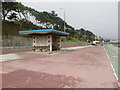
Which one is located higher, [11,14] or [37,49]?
[11,14]

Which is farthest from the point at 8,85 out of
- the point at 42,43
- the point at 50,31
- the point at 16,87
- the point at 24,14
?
the point at 24,14

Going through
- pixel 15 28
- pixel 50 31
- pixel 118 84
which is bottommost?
pixel 118 84

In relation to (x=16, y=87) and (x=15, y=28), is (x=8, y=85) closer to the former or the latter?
(x=16, y=87)

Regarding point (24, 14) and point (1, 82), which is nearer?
point (1, 82)

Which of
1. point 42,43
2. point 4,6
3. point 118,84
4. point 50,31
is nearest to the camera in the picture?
point 118,84

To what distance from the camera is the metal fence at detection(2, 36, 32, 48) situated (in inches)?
667

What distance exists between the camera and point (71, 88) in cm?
308

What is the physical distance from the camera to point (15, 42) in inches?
727

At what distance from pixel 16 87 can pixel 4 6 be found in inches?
1115

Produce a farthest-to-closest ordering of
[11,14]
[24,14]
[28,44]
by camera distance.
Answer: [24,14]
[11,14]
[28,44]

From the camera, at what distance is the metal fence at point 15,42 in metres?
16.9

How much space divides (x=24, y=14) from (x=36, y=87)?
36.6 meters

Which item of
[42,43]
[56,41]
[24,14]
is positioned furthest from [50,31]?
[24,14]

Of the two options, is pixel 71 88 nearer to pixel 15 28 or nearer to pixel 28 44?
pixel 28 44
